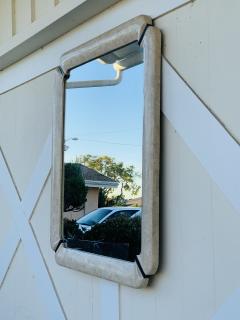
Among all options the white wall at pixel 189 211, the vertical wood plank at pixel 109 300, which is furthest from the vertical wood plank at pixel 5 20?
the vertical wood plank at pixel 109 300

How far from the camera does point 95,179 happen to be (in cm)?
210

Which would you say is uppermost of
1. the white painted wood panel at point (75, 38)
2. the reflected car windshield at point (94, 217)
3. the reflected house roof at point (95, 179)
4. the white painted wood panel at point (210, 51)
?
the white painted wood panel at point (75, 38)

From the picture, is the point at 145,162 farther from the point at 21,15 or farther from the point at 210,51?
the point at 21,15

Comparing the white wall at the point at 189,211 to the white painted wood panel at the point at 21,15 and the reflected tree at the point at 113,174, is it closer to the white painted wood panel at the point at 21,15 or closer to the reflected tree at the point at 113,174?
the reflected tree at the point at 113,174

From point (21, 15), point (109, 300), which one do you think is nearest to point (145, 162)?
point (109, 300)

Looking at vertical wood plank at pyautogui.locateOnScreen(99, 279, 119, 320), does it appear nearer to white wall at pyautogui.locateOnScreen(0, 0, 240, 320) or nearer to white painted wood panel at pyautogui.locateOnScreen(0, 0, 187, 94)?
white wall at pyautogui.locateOnScreen(0, 0, 240, 320)

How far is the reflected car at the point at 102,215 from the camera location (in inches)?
72.0

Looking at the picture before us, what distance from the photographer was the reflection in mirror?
5.93 ft

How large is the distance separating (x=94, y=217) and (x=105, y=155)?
286 millimetres

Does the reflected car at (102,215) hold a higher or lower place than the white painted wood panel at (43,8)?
lower

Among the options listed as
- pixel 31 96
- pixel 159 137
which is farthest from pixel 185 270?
pixel 31 96

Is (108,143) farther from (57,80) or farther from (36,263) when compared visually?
(36,263)

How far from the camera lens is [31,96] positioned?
2.70 meters

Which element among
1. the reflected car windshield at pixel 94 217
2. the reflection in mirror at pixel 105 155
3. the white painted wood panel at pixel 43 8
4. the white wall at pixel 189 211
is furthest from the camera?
the white painted wood panel at pixel 43 8
